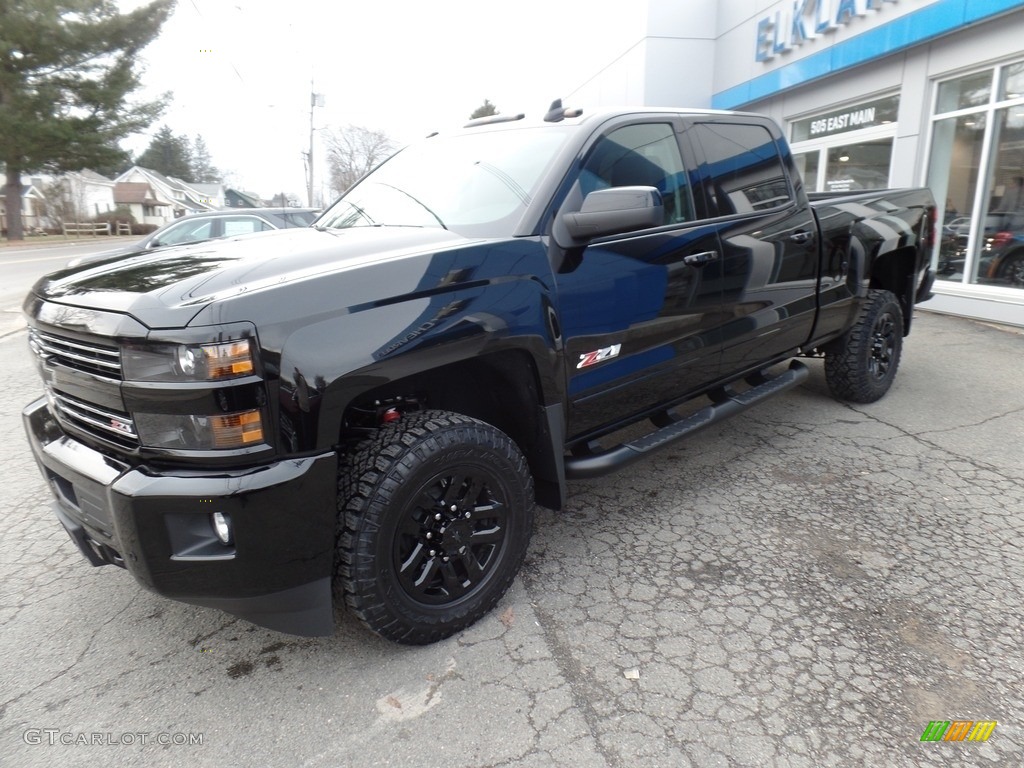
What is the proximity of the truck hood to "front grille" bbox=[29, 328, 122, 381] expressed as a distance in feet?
0.41

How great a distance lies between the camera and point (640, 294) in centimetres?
296

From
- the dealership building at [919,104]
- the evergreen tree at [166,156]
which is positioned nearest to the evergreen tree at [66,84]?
the dealership building at [919,104]

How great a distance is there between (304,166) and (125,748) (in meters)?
43.6

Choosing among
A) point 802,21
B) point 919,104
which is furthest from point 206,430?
point 802,21

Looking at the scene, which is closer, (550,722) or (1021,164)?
(550,722)

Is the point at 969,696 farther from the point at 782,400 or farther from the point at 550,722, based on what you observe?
the point at 782,400

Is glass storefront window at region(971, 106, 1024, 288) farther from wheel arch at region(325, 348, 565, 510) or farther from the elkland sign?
wheel arch at region(325, 348, 565, 510)

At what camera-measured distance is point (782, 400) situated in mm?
5254

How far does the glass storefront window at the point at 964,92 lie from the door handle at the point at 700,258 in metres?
6.96

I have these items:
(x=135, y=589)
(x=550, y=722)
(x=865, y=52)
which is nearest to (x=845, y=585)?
(x=550, y=722)

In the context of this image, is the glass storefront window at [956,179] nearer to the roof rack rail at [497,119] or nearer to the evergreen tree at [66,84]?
the roof rack rail at [497,119]

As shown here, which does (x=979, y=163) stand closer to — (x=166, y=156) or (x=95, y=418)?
(x=95, y=418)

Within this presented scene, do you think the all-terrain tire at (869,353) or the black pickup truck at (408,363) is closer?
the black pickup truck at (408,363)

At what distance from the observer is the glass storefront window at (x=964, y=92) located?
7.95m
